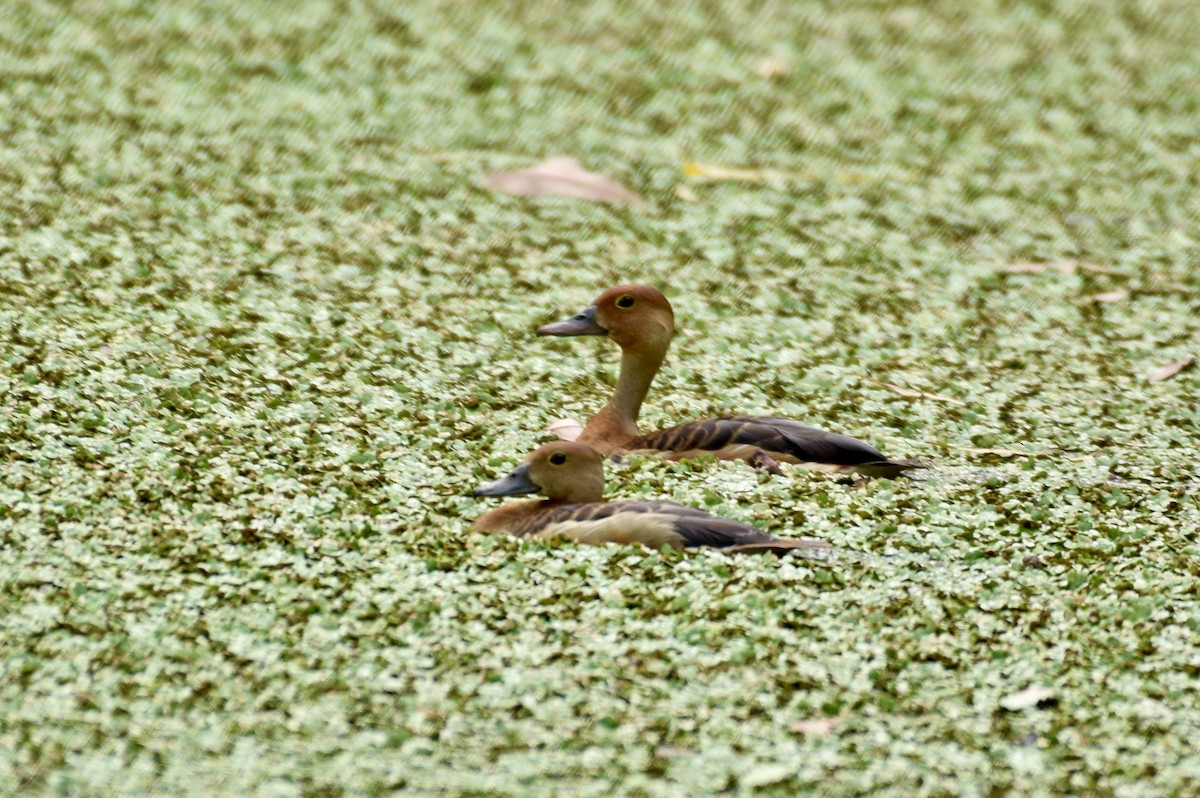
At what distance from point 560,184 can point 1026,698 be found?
288 cm

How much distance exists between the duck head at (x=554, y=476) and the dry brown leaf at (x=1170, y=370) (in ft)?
5.55

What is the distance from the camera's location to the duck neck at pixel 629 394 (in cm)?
357

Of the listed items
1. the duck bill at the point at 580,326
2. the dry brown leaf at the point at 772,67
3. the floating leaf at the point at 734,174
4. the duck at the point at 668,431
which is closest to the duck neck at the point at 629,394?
the duck at the point at 668,431

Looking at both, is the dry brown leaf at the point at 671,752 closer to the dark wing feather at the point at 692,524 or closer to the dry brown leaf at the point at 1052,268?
the dark wing feather at the point at 692,524

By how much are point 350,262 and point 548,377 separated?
79 cm

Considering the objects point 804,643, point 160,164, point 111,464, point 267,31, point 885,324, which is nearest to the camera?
point 804,643

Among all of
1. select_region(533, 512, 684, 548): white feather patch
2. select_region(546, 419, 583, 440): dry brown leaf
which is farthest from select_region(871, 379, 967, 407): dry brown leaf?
select_region(533, 512, 684, 548): white feather patch

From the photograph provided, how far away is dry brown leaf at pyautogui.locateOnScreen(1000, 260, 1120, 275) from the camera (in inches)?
193

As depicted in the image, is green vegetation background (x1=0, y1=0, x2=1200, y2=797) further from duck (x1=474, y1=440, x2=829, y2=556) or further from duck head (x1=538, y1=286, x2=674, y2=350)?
duck head (x1=538, y1=286, x2=674, y2=350)

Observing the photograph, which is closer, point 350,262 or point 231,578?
point 231,578

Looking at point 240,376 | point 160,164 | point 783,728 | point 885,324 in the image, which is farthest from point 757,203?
point 783,728

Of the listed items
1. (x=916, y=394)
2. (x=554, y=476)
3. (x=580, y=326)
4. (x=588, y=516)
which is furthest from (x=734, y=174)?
(x=588, y=516)

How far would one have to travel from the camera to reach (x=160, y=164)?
4965 millimetres

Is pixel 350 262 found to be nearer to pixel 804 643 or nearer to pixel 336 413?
pixel 336 413
